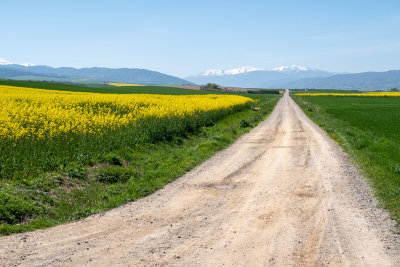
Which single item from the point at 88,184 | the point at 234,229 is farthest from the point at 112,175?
the point at 234,229

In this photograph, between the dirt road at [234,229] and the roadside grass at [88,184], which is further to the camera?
the roadside grass at [88,184]

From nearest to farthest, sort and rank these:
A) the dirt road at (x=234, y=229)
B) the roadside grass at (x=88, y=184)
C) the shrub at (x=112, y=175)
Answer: the dirt road at (x=234, y=229) < the roadside grass at (x=88, y=184) < the shrub at (x=112, y=175)

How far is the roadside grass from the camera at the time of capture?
9.60m

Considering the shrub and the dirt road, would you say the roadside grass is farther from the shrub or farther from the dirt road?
the dirt road

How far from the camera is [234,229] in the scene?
8586 millimetres

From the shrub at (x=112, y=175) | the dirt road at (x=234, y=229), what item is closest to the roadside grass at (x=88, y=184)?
the shrub at (x=112, y=175)

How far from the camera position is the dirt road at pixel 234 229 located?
7.08m

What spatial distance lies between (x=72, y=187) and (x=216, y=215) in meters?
5.06

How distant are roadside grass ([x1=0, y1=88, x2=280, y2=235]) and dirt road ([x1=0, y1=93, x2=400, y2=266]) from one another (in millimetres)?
620

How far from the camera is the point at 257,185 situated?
12.7 metres

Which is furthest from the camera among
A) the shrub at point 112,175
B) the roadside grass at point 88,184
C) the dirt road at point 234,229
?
the shrub at point 112,175

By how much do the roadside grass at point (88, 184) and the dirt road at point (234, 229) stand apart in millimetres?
620

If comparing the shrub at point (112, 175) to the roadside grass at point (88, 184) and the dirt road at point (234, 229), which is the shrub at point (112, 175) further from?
the dirt road at point (234, 229)

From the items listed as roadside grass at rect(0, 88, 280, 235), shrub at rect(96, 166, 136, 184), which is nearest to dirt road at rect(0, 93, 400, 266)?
roadside grass at rect(0, 88, 280, 235)
